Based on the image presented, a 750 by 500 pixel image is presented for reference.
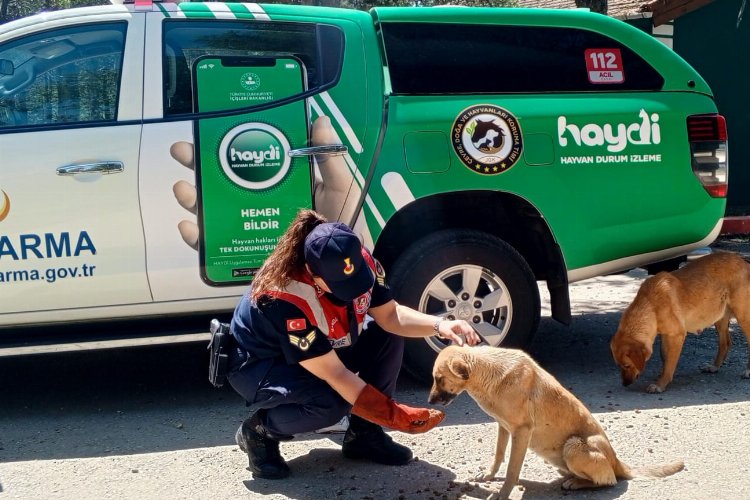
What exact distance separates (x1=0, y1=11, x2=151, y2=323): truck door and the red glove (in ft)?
5.13

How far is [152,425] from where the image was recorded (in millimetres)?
4492

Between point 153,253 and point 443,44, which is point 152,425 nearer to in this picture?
point 153,253

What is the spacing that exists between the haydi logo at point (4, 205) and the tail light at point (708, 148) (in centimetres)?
368

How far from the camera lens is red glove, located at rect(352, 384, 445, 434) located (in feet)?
11.1

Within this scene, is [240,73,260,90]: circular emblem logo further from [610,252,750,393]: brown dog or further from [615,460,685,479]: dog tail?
[615,460,685,479]: dog tail

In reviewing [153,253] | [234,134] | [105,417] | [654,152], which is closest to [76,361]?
[105,417]

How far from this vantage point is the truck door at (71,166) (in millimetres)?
4332

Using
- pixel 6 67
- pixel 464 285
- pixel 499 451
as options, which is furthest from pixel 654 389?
pixel 6 67

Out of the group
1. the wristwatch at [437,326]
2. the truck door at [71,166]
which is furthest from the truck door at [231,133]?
the wristwatch at [437,326]

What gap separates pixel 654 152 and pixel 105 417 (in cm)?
334

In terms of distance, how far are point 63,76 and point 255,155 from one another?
1062 millimetres

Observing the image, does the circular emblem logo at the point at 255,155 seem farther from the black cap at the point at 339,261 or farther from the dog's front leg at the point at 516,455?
the dog's front leg at the point at 516,455

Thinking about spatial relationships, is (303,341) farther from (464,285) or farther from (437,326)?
(464,285)

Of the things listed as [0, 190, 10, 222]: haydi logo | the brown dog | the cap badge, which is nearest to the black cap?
the cap badge
